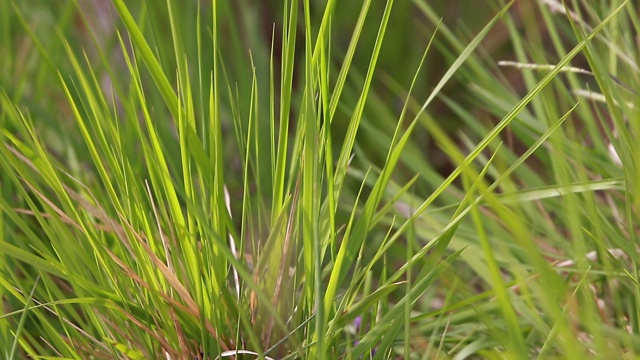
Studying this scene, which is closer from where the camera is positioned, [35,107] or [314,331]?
[314,331]

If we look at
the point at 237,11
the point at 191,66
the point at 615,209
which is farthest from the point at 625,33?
the point at 237,11

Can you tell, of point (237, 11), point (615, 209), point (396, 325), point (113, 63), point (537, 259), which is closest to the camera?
point (537, 259)

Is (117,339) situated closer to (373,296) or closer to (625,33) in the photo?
(373,296)

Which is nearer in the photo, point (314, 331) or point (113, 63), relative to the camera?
point (314, 331)

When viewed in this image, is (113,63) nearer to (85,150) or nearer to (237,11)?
(85,150)

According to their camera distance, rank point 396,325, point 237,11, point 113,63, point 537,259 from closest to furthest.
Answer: point 537,259 < point 396,325 < point 113,63 < point 237,11

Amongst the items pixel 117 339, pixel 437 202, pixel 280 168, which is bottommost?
pixel 437 202

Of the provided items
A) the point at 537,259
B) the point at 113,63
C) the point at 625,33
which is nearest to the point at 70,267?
the point at 537,259

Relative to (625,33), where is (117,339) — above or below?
below

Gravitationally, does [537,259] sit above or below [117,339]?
above
